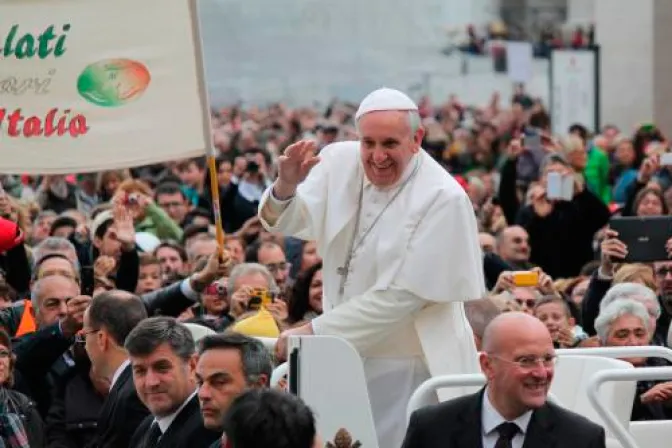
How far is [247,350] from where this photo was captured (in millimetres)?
8938

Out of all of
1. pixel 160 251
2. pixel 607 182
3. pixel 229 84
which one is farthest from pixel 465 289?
pixel 229 84

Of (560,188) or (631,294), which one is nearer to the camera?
(631,294)

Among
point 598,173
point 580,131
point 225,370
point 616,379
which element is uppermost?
point 225,370

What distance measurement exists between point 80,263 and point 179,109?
3857mm

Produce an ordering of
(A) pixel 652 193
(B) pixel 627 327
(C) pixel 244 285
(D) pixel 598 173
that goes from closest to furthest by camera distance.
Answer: (B) pixel 627 327 → (C) pixel 244 285 → (A) pixel 652 193 → (D) pixel 598 173

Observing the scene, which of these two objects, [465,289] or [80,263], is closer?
[465,289]

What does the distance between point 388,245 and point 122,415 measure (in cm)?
137

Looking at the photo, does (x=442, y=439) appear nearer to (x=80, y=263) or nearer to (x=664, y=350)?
(x=664, y=350)

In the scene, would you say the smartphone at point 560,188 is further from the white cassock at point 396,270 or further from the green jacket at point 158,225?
the white cassock at point 396,270

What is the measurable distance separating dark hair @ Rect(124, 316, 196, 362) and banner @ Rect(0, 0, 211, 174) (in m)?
2.85

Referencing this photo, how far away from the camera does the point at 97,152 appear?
40.4 ft

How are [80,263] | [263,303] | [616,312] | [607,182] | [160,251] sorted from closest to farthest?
[616,312] < [263,303] < [80,263] < [160,251] < [607,182]

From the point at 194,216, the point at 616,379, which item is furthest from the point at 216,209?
the point at 194,216

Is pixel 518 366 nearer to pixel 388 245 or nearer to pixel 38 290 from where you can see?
pixel 388 245
